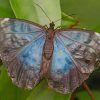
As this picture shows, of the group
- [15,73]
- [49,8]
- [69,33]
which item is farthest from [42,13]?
[15,73]

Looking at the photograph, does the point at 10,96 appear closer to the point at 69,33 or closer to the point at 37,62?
the point at 37,62

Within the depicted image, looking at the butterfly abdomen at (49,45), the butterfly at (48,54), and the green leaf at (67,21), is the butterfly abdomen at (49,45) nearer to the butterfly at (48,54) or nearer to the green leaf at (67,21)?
the butterfly at (48,54)

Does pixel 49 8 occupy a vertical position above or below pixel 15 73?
above

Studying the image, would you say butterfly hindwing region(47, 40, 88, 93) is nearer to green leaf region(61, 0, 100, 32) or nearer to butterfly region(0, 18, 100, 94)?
butterfly region(0, 18, 100, 94)

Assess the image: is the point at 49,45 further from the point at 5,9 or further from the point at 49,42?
the point at 5,9

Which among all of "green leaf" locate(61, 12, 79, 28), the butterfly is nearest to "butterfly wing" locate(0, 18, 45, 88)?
the butterfly

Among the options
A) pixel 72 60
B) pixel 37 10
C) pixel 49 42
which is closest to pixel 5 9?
pixel 37 10
